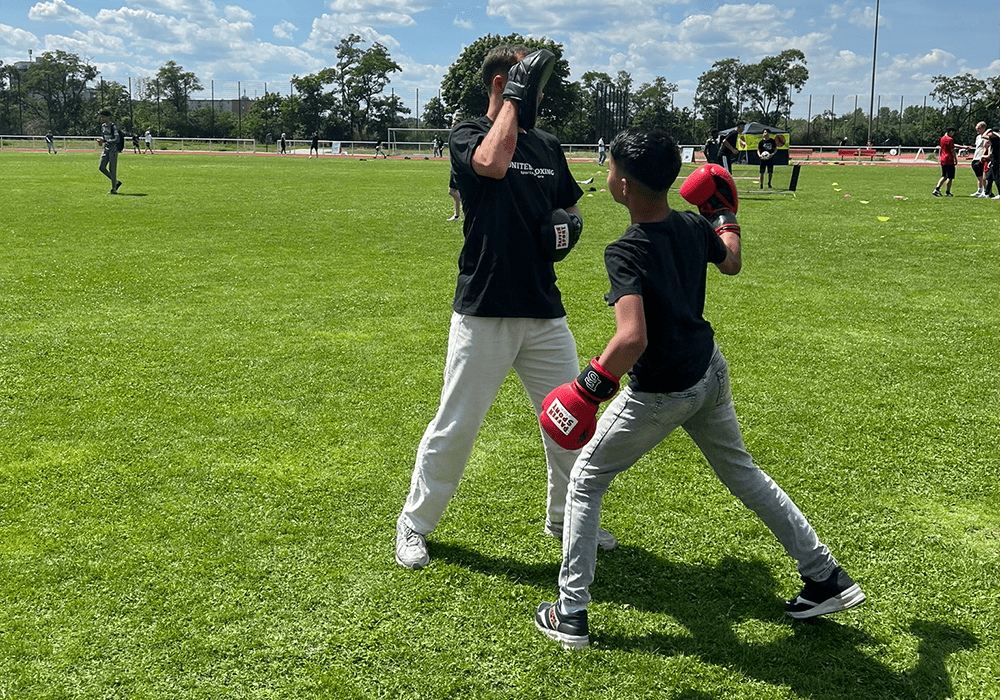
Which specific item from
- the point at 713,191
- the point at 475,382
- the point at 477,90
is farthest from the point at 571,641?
the point at 477,90

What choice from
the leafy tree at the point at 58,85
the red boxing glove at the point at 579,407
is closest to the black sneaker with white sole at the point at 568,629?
the red boxing glove at the point at 579,407

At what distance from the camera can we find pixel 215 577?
11.1 ft

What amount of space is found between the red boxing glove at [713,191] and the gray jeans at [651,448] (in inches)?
26.0

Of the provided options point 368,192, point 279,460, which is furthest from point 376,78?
point 279,460

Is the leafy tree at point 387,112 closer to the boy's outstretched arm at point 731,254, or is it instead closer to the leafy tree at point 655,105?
the leafy tree at point 655,105

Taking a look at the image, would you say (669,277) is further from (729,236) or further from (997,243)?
(997,243)

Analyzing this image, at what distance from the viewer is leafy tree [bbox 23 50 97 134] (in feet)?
278

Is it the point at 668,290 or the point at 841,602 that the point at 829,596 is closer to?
the point at 841,602

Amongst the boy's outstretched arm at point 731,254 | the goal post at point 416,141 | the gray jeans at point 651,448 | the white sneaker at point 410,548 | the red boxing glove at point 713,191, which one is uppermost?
the goal post at point 416,141

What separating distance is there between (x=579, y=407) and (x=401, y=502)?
1.72 m

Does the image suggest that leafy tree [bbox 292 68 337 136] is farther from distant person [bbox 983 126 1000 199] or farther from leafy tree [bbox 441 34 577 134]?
distant person [bbox 983 126 1000 199]

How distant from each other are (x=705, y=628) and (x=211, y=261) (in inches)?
361

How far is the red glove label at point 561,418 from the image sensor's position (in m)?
2.72

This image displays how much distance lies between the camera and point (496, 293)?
10.8 feet
